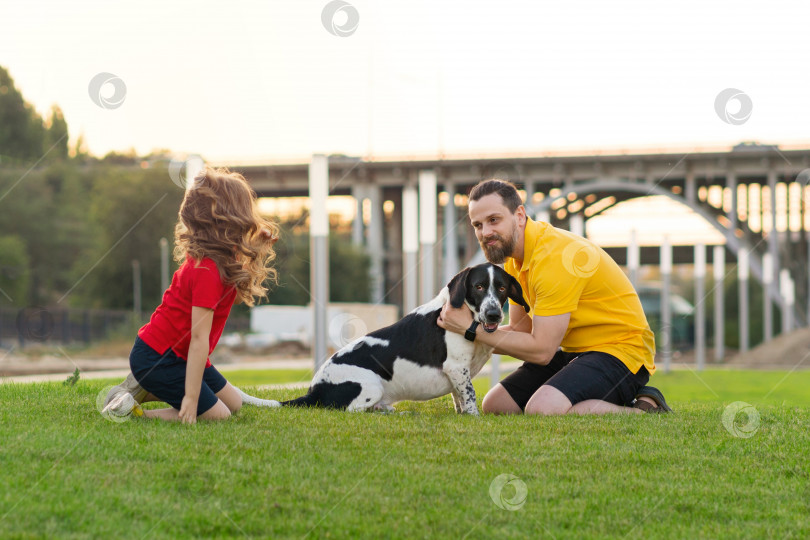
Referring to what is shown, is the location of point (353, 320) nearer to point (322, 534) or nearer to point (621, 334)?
point (621, 334)

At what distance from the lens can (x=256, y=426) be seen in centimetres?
499

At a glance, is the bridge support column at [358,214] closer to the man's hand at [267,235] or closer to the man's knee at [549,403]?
the man's knee at [549,403]

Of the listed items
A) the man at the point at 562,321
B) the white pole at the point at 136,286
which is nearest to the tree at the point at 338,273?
the white pole at the point at 136,286

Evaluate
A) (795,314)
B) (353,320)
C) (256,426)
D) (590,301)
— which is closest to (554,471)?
(256,426)

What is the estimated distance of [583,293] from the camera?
6105mm

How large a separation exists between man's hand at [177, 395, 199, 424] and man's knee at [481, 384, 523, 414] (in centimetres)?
232

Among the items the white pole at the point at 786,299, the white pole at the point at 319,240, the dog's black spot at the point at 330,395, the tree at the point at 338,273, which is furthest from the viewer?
the tree at the point at 338,273

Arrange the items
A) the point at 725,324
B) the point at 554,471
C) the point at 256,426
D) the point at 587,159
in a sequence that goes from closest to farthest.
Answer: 1. the point at 554,471
2. the point at 256,426
3. the point at 587,159
4. the point at 725,324

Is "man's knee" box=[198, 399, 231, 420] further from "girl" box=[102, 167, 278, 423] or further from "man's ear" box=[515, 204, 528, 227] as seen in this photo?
"man's ear" box=[515, 204, 528, 227]

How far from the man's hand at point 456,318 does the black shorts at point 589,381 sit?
783 mm

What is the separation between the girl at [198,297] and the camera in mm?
5012

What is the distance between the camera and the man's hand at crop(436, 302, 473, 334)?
580 centimetres

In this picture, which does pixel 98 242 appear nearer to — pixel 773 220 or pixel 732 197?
pixel 732 197

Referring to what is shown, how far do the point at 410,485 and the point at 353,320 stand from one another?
27424 millimetres
